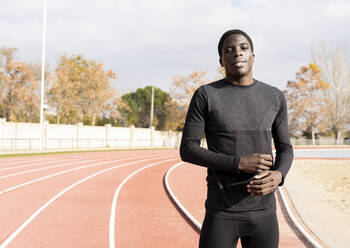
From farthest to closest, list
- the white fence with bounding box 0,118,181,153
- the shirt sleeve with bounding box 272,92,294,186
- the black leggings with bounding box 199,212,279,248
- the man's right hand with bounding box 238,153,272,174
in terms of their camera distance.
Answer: the white fence with bounding box 0,118,181,153
the shirt sleeve with bounding box 272,92,294,186
the black leggings with bounding box 199,212,279,248
the man's right hand with bounding box 238,153,272,174

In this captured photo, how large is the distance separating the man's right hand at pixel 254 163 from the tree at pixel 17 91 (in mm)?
37001

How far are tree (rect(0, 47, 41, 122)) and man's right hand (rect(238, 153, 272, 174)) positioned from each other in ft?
121

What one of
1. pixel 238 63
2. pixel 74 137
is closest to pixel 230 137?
pixel 238 63

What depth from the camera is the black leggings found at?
5.85 feet

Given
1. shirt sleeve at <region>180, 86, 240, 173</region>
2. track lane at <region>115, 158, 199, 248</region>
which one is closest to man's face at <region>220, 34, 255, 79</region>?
shirt sleeve at <region>180, 86, 240, 173</region>

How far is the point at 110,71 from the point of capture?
4362 cm

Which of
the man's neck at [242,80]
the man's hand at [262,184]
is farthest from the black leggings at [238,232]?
the man's neck at [242,80]

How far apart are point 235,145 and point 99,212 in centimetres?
655

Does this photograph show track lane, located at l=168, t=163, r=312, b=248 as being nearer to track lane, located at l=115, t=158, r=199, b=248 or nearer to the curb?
the curb

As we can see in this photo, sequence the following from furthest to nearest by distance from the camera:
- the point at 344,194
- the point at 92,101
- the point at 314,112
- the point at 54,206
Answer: the point at 314,112, the point at 92,101, the point at 344,194, the point at 54,206

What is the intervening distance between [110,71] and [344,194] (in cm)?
3709

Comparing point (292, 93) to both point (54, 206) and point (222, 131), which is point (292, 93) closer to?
point (54, 206)

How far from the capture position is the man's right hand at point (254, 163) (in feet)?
5.42

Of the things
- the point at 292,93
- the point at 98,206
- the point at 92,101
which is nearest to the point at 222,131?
the point at 98,206
